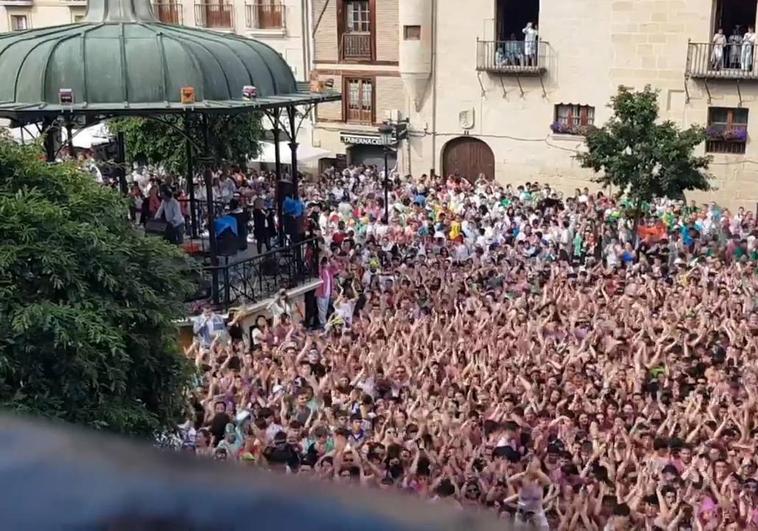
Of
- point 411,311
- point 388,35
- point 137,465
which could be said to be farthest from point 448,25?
point 137,465

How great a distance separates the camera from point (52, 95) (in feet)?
46.4

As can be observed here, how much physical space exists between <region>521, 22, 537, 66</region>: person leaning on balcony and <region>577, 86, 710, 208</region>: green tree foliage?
6757 millimetres

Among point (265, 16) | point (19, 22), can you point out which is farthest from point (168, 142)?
point (19, 22)

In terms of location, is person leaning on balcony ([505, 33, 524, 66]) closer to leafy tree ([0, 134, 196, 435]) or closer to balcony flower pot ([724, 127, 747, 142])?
balcony flower pot ([724, 127, 747, 142])

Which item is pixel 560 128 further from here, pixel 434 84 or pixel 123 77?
pixel 123 77

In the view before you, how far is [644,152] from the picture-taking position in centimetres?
2072

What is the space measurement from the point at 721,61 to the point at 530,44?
5.26m

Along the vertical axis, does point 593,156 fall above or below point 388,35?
below

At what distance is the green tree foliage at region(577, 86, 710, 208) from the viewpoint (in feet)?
67.6

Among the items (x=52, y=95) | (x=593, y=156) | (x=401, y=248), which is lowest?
(x=401, y=248)

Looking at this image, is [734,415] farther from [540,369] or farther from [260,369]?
[260,369]

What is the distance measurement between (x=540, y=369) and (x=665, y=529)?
137 inches

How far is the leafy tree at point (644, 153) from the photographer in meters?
20.6

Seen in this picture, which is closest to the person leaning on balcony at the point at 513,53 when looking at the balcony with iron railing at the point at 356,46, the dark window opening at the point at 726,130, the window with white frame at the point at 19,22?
the balcony with iron railing at the point at 356,46
